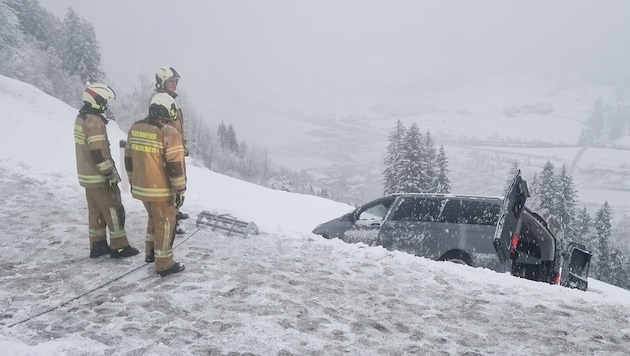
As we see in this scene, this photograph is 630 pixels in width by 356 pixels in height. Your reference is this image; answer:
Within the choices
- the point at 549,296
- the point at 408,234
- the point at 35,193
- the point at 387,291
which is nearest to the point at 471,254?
the point at 408,234

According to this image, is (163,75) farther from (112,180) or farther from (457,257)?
(457,257)

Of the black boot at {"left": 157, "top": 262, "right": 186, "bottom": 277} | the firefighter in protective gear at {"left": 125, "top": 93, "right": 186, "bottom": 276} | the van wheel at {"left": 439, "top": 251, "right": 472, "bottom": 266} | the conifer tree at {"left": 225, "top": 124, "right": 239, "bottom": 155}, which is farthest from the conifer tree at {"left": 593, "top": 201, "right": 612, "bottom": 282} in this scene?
the conifer tree at {"left": 225, "top": 124, "right": 239, "bottom": 155}

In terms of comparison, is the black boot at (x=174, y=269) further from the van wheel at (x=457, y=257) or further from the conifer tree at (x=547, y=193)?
the conifer tree at (x=547, y=193)

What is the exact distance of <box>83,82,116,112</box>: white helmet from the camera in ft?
17.4

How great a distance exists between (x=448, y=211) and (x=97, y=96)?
5.66 meters

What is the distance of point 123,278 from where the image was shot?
16.2ft

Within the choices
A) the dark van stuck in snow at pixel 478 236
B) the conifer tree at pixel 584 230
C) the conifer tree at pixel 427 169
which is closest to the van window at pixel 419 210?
the dark van stuck in snow at pixel 478 236

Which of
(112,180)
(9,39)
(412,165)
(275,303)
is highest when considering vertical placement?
(9,39)

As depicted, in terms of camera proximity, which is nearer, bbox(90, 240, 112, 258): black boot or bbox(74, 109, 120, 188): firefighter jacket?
bbox(74, 109, 120, 188): firefighter jacket

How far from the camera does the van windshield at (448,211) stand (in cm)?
669

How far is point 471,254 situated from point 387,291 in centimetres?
229

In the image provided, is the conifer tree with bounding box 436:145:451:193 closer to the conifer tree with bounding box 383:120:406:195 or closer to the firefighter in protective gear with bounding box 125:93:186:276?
the conifer tree with bounding box 383:120:406:195

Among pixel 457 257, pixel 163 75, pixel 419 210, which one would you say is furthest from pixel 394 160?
pixel 163 75

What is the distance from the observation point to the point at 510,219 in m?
5.64
